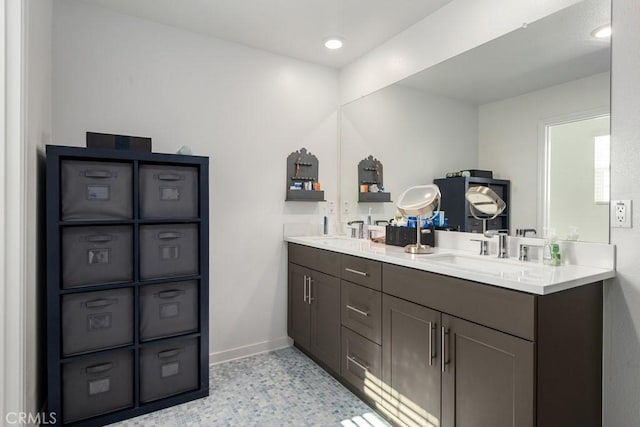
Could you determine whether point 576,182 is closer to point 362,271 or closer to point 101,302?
point 362,271

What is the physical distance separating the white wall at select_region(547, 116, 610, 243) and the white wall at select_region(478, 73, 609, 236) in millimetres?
63

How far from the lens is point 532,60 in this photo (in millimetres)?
1806

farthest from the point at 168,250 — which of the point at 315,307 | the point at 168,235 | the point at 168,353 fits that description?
the point at 315,307

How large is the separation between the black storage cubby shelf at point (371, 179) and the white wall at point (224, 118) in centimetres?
32

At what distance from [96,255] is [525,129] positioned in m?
2.37

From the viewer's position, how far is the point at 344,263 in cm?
222

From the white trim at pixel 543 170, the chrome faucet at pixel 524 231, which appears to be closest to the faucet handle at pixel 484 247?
the chrome faucet at pixel 524 231

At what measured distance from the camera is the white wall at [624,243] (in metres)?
1.44

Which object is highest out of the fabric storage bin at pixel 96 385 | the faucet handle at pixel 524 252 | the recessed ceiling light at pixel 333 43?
the recessed ceiling light at pixel 333 43

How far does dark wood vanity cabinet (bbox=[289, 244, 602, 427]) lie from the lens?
4.15ft

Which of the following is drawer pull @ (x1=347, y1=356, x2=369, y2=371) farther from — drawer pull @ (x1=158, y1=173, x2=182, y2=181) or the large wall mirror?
drawer pull @ (x1=158, y1=173, x2=182, y2=181)

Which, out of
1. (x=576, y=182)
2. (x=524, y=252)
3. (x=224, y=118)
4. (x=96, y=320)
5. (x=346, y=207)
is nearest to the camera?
(x=576, y=182)

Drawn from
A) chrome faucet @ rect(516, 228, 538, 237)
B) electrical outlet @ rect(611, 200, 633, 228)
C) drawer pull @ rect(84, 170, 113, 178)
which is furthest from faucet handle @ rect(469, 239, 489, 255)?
drawer pull @ rect(84, 170, 113, 178)

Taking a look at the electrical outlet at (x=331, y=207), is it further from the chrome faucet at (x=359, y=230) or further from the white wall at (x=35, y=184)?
the white wall at (x=35, y=184)
